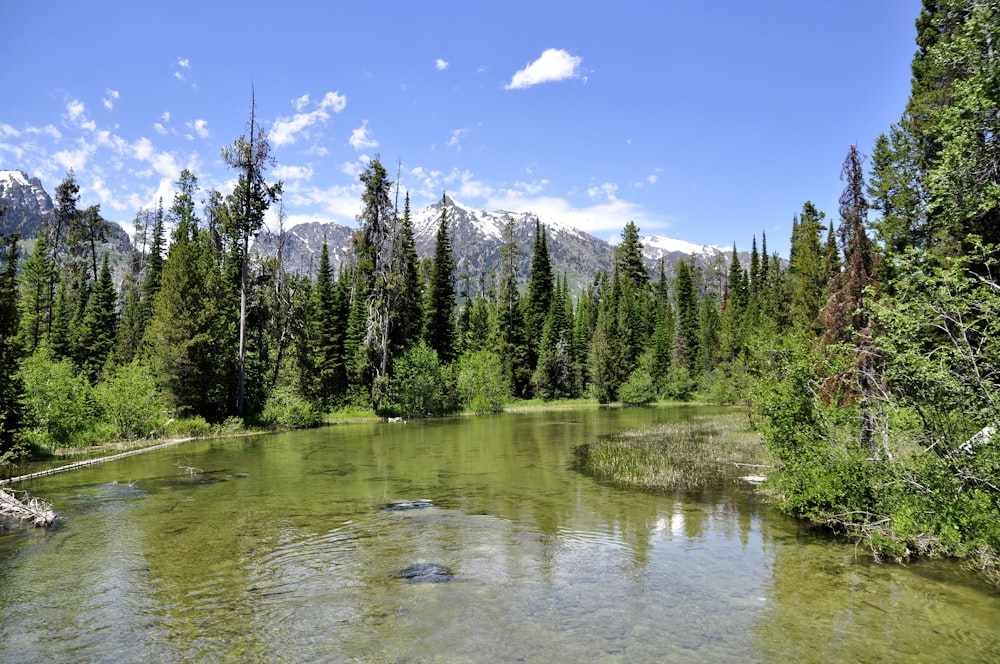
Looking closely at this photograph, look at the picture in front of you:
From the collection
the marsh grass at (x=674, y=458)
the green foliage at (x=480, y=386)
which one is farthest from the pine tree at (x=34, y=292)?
the marsh grass at (x=674, y=458)

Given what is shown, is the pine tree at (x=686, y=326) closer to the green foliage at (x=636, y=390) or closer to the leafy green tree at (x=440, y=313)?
the green foliage at (x=636, y=390)

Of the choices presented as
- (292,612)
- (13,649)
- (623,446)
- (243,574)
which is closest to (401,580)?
(292,612)

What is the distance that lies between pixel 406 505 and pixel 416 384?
30796 millimetres

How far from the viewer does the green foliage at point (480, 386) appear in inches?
2045

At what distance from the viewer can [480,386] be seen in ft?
174

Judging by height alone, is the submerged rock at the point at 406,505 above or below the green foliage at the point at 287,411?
below

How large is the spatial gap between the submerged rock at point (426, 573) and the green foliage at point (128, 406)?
889 inches

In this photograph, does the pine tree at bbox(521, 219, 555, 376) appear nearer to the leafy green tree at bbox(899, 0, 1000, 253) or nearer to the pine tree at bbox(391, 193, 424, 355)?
the pine tree at bbox(391, 193, 424, 355)

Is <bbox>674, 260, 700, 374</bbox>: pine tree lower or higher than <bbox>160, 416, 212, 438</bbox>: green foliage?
higher

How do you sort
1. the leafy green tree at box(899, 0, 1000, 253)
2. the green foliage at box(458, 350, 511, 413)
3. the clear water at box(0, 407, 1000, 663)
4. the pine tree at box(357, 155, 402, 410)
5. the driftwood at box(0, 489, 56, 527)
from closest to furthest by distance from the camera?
the clear water at box(0, 407, 1000, 663) → the driftwood at box(0, 489, 56, 527) → the leafy green tree at box(899, 0, 1000, 253) → the pine tree at box(357, 155, 402, 410) → the green foliage at box(458, 350, 511, 413)

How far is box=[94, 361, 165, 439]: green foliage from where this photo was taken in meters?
25.9

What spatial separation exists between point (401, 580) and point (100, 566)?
5.04m

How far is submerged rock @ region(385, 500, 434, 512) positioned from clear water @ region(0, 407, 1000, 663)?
25cm

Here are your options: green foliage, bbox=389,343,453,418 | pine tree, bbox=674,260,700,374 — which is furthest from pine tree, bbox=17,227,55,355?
pine tree, bbox=674,260,700,374
